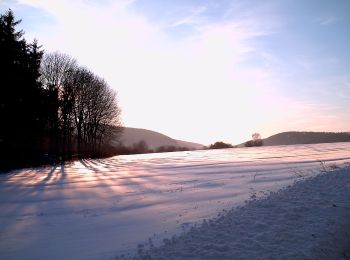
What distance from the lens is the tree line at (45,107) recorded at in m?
30.4

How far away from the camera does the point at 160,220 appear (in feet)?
30.9

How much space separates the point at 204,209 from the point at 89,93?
156 feet

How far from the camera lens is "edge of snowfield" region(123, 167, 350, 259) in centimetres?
671

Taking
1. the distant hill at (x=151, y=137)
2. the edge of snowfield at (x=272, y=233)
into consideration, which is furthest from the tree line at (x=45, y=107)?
the distant hill at (x=151, y=137)

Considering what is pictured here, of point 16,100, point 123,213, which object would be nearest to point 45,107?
point 16,100

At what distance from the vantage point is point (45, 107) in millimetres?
36312

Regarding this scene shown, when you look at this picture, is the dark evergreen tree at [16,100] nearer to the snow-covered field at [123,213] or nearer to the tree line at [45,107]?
the tree line at [45,107]

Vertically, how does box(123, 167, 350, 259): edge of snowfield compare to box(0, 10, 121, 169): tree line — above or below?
below

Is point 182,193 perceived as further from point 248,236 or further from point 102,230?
point 248,236

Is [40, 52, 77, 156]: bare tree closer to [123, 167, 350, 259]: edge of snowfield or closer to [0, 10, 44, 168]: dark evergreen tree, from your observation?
[0, 10, 44, 168]: dark evergreen tree

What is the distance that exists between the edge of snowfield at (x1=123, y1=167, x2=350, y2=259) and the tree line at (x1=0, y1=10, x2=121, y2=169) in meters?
24.2

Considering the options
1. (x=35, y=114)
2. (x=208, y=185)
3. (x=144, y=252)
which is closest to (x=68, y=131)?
(x=35, y=114)

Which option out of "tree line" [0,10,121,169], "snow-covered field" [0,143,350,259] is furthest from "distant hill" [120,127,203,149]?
"snow-covered field" [0,143,350,259]

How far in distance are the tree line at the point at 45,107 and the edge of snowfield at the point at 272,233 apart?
24.2 m
